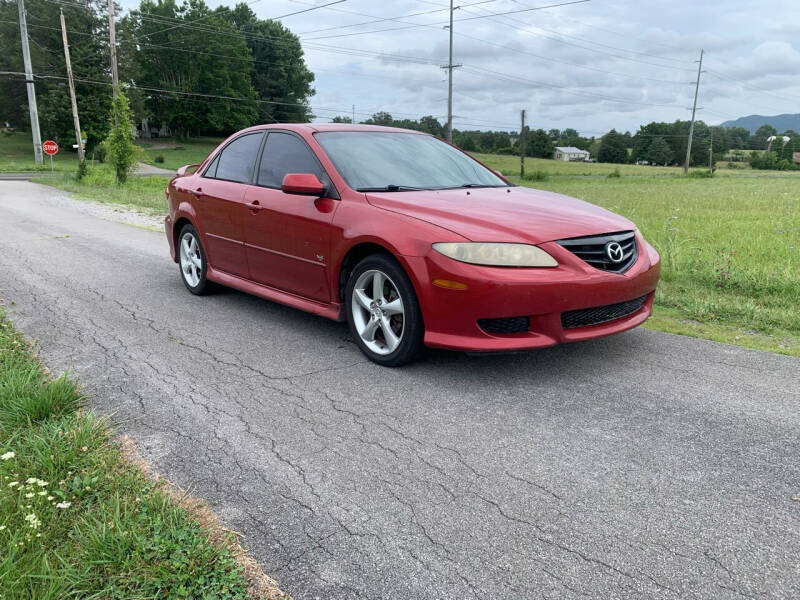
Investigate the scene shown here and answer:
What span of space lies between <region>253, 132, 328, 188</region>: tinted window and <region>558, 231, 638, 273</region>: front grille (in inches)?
73.8

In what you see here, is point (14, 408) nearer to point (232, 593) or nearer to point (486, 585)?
point (232, 593)

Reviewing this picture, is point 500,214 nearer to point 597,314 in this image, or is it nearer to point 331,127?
point 597,314

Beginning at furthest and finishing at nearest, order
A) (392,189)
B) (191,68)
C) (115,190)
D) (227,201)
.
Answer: (191,68), (115,190), (227,201), (392,189)

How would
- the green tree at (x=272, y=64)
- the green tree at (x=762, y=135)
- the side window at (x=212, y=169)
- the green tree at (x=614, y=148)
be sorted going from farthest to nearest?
the green tree at (x=762, y=135) < the green tree at (x=614, y=148) < the green tree at (x=272, y=64) < the side window at (x=212, y=169)

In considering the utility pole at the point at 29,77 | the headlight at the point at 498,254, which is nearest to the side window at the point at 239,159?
the headlight at the point at 498,254

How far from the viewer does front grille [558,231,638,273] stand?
387cm

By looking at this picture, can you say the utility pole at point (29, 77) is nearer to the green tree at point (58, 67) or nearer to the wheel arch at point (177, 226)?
the green tree at point (58, 67)

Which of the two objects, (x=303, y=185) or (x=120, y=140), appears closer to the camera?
(x=303, y=185)

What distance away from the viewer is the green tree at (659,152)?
100 m

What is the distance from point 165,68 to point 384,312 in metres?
80.4

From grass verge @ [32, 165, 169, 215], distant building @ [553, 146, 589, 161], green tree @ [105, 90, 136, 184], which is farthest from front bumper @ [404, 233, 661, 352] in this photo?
distant building @ [553, 146, 589, 161]

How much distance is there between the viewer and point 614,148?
105m

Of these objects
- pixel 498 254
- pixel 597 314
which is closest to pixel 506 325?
pixel 498 254

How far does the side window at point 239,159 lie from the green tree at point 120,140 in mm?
21992
